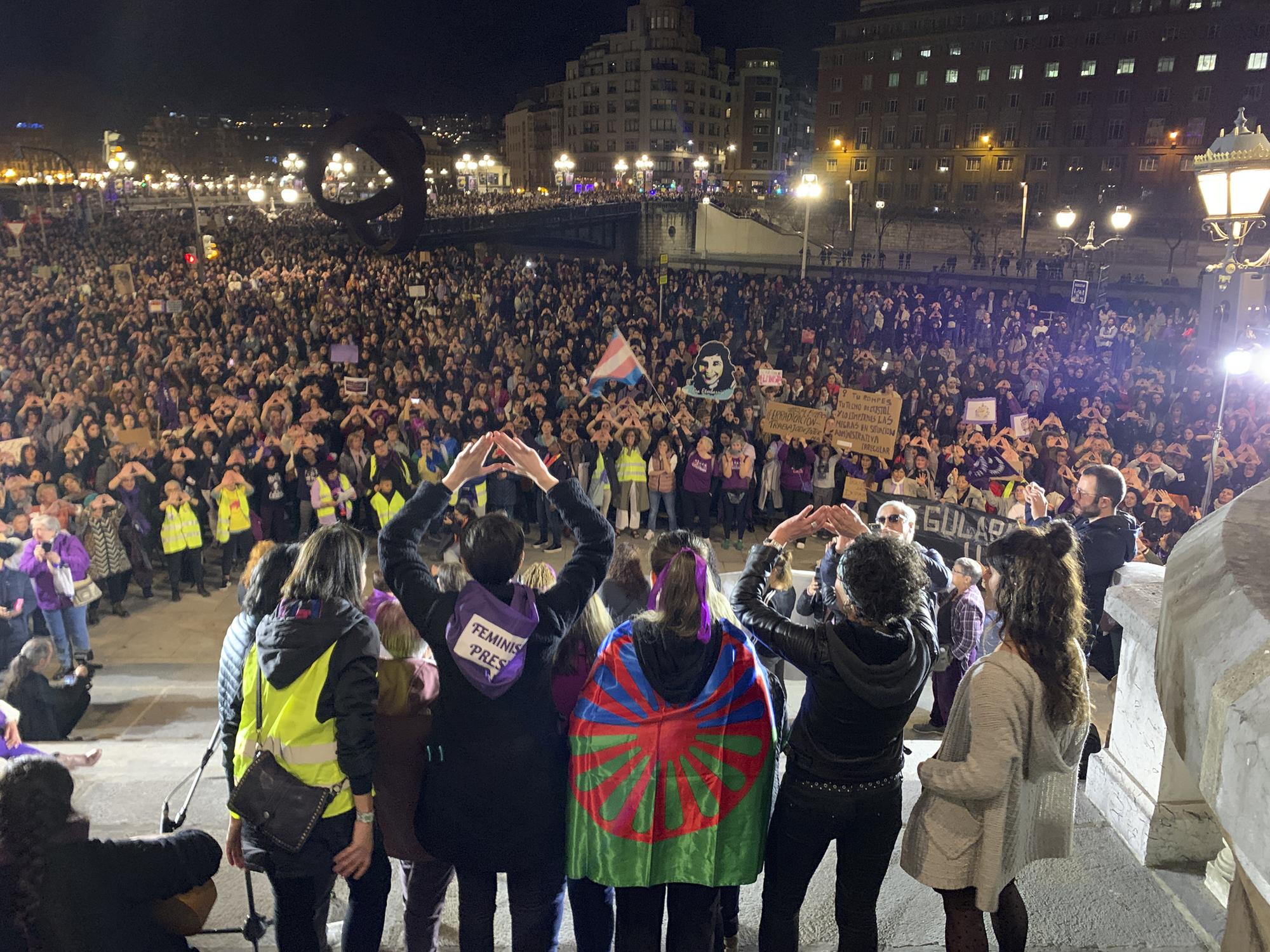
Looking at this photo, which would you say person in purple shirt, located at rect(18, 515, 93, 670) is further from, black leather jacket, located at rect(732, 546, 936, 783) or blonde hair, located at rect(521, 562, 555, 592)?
black leather jacket, located at rect(732, 546, 936, 783)

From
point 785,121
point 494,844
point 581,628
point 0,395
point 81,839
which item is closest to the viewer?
point 81,839

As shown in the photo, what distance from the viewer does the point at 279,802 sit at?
8.61ft

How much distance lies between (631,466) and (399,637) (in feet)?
25.3

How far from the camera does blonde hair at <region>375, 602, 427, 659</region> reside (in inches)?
115

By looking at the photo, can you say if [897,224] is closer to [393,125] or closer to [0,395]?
[393,125]

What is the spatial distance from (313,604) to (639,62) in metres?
101

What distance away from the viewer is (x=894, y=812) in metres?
2.74

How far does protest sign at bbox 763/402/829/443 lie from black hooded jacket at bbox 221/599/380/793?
8346 millimetres

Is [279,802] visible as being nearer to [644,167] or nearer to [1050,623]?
[1050,623]

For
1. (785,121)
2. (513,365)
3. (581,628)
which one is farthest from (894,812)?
(785,121)

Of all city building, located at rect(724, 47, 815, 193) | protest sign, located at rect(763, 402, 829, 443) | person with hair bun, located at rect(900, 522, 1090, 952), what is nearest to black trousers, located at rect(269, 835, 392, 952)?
person with hair bun, located at rect(900, 522, 1090, 952)

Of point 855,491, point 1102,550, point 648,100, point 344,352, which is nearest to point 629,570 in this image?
point 1102,550

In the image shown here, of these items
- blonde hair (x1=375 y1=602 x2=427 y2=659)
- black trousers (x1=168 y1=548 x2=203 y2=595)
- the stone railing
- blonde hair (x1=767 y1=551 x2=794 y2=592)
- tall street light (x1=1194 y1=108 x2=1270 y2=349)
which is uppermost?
tall street light (x1=1194 y1=108 x2=1270 y2=349)

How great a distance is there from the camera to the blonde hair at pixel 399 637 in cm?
292
